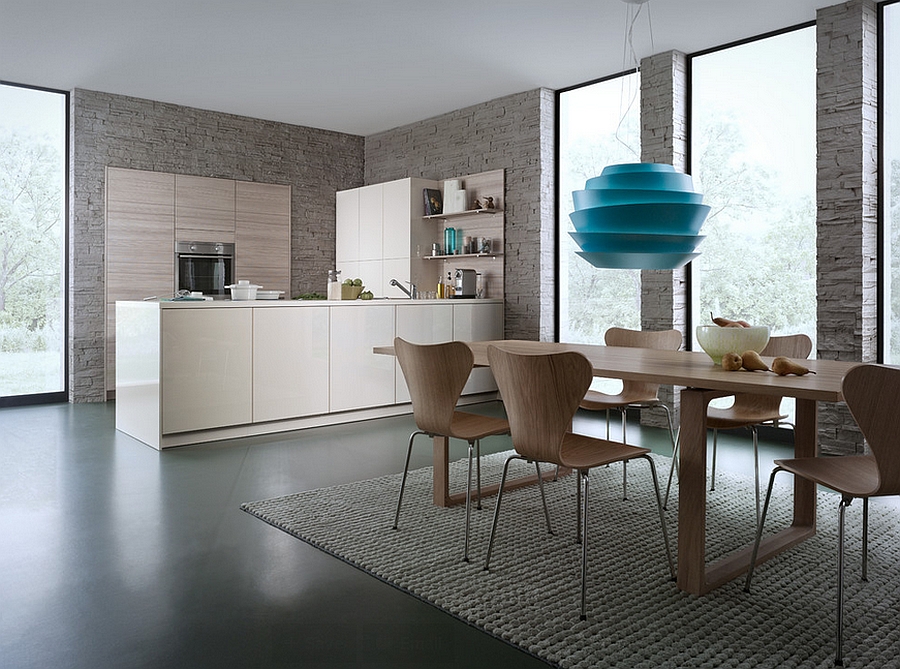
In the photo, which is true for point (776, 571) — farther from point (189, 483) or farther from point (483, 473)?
point (189, 483)

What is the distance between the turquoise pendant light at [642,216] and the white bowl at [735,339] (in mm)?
375

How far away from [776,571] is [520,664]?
1248mm

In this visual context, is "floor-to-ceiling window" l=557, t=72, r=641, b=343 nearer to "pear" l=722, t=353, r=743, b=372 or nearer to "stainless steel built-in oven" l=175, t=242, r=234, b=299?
"pear" l=722, t=353, r=743, b=372

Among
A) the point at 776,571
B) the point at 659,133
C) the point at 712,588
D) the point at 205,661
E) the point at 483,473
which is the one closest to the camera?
the point at 205,661

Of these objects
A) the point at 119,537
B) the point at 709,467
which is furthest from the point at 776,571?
the point at 119,537

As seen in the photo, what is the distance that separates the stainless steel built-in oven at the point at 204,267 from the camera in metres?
7.24

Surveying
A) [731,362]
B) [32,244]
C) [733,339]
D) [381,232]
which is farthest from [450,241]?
[731,362]

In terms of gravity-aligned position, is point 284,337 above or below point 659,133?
below

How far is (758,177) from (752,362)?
9.88 ft

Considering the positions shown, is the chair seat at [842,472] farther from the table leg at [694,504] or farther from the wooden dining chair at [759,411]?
the wooden dining chair at [759,411]

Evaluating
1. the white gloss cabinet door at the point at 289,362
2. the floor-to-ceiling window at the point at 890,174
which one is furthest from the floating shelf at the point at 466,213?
the floor-to-ceiling window at the point at 890,174

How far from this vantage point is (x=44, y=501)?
354cm

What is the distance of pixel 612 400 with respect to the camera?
12.4 feet

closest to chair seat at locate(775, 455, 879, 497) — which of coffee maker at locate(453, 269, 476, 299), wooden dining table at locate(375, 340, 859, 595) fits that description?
wooden dining table at locate(375, 340, 859, 595)
